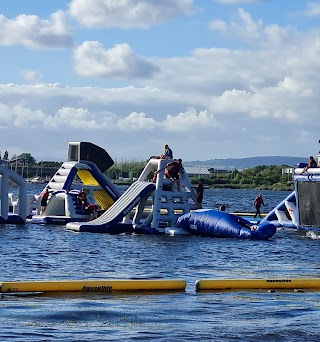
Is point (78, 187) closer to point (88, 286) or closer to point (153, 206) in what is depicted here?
point (153, 206)

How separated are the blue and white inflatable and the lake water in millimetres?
3700

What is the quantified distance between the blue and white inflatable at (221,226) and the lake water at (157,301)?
370cm

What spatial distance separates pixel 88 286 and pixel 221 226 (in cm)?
2089

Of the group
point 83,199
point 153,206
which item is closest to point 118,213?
point 153,206

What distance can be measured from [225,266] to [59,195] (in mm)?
21182

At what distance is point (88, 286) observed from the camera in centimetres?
2428

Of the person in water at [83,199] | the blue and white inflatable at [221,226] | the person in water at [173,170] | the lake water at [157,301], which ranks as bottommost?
the lake water at [157,301]

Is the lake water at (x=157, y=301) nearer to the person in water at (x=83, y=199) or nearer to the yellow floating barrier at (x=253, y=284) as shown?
the yellow floating barrier at (x=253, y=284)

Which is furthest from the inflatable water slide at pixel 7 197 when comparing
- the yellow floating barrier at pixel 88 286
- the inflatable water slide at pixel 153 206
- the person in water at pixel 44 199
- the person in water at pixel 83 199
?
the yellow floating barrier at pixel 88 286

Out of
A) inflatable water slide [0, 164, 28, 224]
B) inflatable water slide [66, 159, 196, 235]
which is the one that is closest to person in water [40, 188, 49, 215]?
inflatable water slide [0, 164, 28, 224]

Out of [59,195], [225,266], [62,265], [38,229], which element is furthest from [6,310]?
[59,195]

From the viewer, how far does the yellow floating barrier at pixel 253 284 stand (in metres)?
25.5

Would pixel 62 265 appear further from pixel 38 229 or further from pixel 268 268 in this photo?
pixel 38 229

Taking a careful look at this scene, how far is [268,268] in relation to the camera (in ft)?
107
